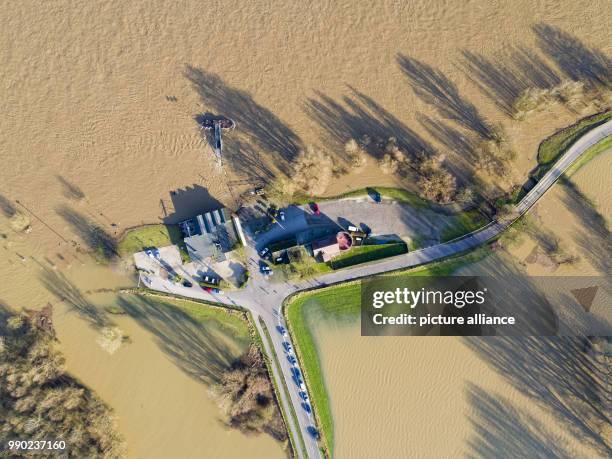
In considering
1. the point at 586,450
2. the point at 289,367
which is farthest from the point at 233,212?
the point at 586,450

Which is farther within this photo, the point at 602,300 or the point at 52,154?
the point at 52,154

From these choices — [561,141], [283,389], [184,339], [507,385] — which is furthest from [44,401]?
[561,141]

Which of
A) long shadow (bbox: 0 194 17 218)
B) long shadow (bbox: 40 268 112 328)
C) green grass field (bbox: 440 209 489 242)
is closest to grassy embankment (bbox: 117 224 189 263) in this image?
long shadow (bbox: 40 268 112 328)

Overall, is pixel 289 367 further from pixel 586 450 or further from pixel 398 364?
pixel 586 450

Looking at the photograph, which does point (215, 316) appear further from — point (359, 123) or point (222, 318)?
point (359, 123)

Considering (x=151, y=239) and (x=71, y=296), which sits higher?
(x=151, y=239)

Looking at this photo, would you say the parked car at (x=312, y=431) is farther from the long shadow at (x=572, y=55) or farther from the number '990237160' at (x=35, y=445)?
the long shadow at (x=572, y=55)
